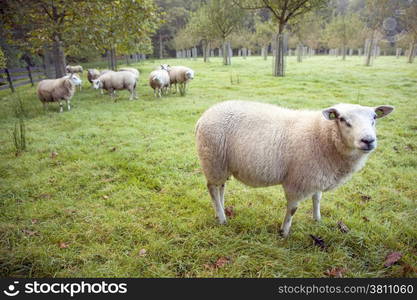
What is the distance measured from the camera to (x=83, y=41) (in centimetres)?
1152

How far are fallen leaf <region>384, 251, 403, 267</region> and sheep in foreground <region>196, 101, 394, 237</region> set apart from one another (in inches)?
36.9

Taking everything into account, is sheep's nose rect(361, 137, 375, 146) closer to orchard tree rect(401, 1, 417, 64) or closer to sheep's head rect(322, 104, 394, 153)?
sheep's head rect(322, 104, 394, 153)

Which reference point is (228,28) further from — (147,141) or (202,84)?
(147,141)

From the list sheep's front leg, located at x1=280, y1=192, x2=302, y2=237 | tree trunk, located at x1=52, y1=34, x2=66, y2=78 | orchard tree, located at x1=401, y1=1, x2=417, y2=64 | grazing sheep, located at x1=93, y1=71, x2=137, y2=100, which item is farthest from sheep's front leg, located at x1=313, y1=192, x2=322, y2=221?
orchard tree, located at x1=401, y1=1, x2=417, y2=64

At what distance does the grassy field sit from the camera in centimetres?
285

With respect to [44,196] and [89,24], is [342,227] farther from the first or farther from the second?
[89,24]

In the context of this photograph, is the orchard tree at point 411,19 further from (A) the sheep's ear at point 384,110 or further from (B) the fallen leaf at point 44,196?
(B) the fallen leaf at point 44,196

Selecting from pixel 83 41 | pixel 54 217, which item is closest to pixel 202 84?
pixel 83 41

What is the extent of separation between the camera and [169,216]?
374 cm

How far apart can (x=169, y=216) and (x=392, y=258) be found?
2.94 meters

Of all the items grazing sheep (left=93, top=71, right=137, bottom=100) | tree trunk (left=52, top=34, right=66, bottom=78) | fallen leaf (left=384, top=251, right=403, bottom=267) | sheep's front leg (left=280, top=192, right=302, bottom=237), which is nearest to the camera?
fallen leaf (left=384, top=251, right=403, bottom=267)

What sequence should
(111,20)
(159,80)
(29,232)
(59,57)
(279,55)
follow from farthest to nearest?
(279,55) → (59,57) → (159,80) → (111,20) → (29,232)

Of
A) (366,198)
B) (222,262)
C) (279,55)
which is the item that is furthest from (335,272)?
(279,55)

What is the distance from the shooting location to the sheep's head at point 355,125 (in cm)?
248
